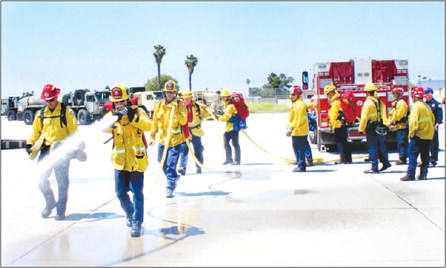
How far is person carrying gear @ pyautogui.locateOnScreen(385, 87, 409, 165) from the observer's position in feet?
33.5

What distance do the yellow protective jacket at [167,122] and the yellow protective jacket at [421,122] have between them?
12.6ft

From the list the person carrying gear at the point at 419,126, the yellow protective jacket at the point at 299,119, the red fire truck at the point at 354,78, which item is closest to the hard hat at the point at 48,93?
the yellow protective jacket at the point at 299,119

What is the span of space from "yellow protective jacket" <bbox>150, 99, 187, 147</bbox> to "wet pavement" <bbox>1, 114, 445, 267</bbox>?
92 centimetres

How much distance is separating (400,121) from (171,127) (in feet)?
17.8

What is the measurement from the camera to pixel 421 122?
8391 millimetres

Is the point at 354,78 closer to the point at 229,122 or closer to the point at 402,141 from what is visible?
the point at 402,141

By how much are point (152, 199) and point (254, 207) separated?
1.67 meters

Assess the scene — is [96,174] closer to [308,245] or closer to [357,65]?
[308,245]

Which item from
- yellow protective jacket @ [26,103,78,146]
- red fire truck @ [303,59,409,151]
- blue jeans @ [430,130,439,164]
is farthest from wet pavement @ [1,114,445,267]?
red fire truck @ [303,59,409,151]

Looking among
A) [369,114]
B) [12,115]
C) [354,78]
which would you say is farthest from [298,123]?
[12,115]

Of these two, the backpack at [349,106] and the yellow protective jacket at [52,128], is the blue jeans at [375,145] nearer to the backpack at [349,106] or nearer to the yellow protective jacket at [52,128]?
the backpack at [349,106]

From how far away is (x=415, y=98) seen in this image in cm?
852

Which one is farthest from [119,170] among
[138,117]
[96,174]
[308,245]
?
[96,174]

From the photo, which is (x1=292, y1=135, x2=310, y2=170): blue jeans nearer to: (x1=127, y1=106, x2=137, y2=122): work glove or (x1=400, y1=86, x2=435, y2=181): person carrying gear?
(x1=400, y1=86, x2=435, y2=181): person carrying gear
